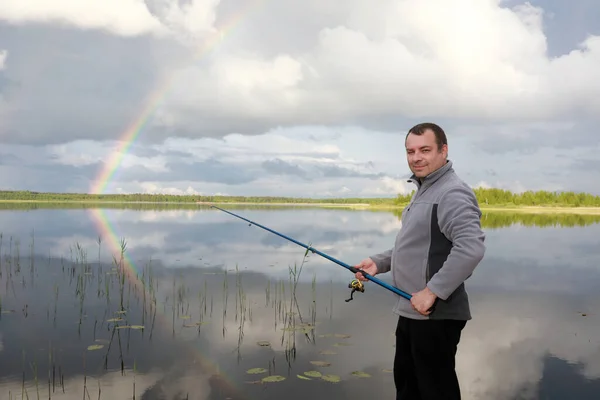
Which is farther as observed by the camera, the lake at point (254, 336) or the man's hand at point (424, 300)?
the lake at point (254, 336)

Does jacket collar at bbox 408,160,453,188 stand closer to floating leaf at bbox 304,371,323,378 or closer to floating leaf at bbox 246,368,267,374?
floating leaf at bbox 304,371,323,378

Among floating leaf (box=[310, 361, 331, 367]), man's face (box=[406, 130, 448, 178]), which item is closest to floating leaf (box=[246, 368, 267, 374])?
floating leaf (box=[310, 361, 331, 367])

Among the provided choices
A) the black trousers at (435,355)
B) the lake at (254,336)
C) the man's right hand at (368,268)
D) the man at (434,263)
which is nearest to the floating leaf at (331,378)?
the lake at (254,336)

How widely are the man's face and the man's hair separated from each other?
0.02 metres

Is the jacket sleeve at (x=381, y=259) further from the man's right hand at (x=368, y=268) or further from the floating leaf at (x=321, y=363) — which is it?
the floating leaf at (x=321, y=363)

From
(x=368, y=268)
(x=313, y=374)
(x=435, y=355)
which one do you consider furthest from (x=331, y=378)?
(x=435, y=355)

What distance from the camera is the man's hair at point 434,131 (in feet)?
10.6

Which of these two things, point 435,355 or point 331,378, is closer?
point 435,355

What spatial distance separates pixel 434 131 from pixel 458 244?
72 centimetres

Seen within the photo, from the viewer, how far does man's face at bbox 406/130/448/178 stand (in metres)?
3.23

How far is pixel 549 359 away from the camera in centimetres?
694

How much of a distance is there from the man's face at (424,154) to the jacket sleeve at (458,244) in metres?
0.29

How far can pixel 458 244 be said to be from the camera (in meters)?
2.95

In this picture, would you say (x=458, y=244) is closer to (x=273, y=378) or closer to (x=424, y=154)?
(x=424, y=154)
